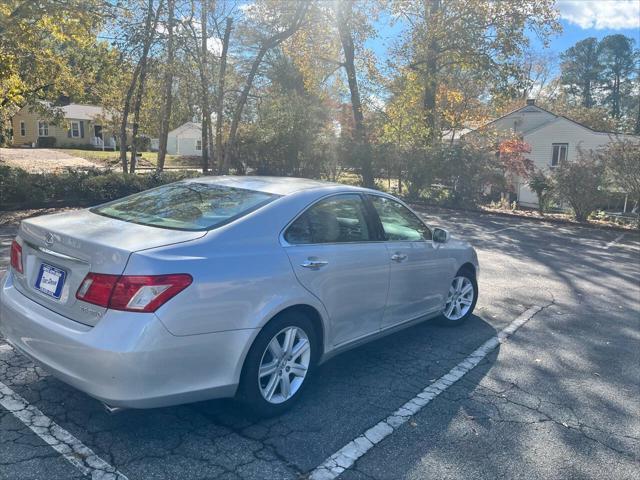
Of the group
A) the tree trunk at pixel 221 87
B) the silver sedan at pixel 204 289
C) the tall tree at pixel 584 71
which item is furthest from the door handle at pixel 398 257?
the tall tree at pixel 584 71

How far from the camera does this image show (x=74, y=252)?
9.88 ft

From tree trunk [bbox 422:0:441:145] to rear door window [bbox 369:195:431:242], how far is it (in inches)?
622

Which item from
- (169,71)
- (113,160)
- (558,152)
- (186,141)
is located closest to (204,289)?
(169,71)

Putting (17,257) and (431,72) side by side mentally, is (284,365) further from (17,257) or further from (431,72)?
(431,72)

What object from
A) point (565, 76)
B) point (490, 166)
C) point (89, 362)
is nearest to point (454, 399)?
point (89, 362)

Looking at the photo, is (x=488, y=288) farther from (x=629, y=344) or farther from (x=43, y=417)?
(x=43, y=417)

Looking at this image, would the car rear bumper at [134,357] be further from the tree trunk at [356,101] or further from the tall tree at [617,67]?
the tall tree at [617,67]

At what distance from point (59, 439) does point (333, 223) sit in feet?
7.41

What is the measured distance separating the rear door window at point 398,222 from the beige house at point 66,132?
4232 cm

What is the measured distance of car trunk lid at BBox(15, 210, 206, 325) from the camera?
2.88 metres

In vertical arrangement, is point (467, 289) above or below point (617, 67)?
below

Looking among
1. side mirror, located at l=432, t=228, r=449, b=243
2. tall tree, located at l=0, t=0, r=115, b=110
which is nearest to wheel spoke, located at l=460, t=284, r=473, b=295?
side mirror, located at l=432, t=228, r=449, b=243

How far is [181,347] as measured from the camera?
2.84m

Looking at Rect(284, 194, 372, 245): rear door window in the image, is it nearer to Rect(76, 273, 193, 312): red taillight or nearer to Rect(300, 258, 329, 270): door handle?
Rect(300, 258, 329, 270): door handle
